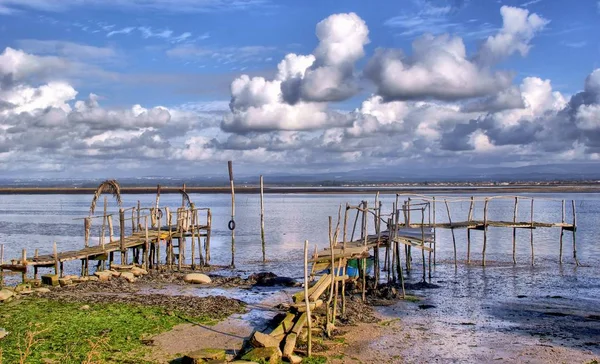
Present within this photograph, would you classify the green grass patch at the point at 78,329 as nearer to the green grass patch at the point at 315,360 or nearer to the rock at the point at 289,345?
the rock at the point at 289,345

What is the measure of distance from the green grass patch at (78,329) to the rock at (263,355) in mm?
2126

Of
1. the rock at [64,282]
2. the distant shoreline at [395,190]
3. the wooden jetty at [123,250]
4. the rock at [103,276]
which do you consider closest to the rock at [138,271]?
the wooden jetty at [123,250]

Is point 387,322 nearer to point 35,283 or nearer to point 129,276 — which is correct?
point 129,276

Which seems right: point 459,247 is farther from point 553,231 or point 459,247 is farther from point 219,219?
point 219,219

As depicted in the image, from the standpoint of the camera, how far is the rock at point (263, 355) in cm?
1192

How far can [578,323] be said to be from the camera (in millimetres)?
16562

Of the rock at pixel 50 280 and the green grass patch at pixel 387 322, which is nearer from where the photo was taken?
the green grass patch at pixel 387 322

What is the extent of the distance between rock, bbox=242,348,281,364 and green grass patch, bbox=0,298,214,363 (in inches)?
83.7

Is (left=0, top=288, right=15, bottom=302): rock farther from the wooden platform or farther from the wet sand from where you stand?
the wet sand

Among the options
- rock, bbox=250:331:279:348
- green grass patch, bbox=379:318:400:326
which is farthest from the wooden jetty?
green grass patch, bbox=379:318:400:326

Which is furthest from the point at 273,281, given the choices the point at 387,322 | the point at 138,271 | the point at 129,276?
the point at 387,322

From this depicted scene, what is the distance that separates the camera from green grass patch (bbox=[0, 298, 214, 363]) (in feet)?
39.3

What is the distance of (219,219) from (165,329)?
38973 millimetres

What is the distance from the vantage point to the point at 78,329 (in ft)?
45.6
